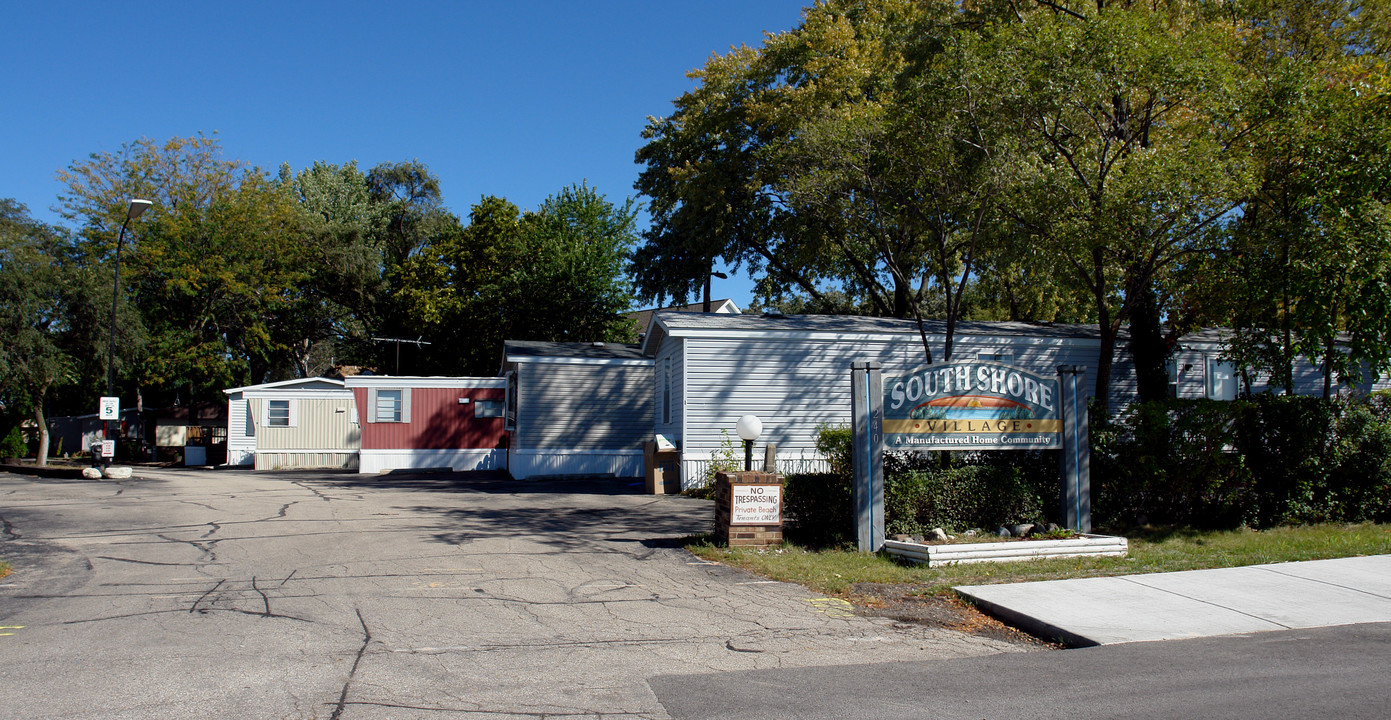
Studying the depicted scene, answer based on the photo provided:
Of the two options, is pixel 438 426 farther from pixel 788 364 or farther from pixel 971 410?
Result: pixel 971 410

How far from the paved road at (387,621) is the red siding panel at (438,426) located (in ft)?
40.9

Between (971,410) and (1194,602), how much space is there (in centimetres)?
355

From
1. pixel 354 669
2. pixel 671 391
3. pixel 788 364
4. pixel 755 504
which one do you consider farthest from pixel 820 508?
pixel 671 391

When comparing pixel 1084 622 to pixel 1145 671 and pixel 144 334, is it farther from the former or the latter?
pixel 144 334

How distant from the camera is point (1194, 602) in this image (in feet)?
24.5

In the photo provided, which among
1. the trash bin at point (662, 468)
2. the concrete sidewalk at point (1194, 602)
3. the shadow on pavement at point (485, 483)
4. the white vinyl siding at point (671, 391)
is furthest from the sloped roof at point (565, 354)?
the concrete sidewalk at point (1194, 602)

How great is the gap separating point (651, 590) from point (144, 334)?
110ft

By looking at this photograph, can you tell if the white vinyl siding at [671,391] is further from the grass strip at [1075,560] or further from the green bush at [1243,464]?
the green bush at [1243,464]

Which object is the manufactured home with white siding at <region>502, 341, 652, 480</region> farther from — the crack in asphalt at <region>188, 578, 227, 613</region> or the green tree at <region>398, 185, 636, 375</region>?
the crack in asphalt at <region>188, 578, 227, 613</region>

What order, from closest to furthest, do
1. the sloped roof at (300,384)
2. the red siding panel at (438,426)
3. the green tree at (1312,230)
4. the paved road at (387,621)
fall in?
the paved road at (387,621) < the green tree at (1312,230) < the red siding panel at (438,426) < the sloped roof at (300,384)

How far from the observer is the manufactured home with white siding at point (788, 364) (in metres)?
18.3

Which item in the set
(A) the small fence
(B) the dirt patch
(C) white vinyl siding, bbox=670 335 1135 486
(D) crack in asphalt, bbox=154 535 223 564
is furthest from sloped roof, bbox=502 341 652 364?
(B) the dirt patch

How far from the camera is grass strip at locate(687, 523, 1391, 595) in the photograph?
28.3ft

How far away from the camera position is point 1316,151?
1172 cm
